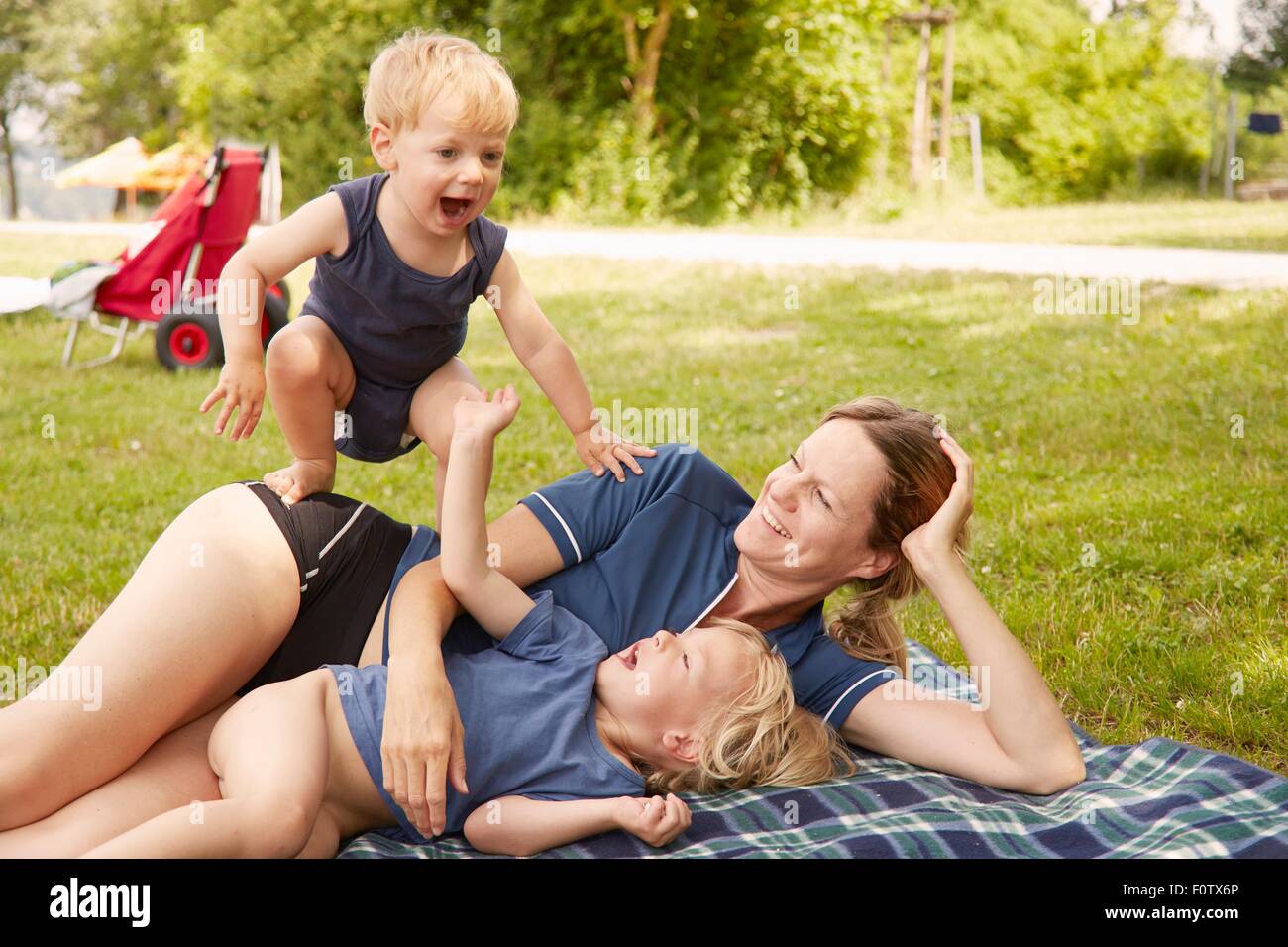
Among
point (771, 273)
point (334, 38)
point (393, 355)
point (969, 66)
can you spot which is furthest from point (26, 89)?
point (393, 355)

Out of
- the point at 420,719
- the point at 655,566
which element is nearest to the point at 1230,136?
the point at 655,566

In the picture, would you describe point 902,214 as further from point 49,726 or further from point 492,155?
point 49,726

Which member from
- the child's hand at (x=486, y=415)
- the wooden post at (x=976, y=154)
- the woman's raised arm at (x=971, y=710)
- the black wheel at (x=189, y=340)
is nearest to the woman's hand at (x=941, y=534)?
the woman's raised arm at (x=971, y=710)

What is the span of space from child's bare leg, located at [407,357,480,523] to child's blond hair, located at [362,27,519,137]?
2.16ft

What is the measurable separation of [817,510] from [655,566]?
37 cm

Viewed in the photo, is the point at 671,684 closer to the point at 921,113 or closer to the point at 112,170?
the point at 921,113

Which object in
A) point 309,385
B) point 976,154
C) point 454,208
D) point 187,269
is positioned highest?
point 976,154

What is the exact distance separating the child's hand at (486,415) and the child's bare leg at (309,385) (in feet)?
2.29

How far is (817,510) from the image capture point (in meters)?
2.60

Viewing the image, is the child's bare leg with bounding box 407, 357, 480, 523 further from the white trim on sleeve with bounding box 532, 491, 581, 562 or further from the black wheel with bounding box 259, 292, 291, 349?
the black wheel with bounding box 259, 292, 291, 349

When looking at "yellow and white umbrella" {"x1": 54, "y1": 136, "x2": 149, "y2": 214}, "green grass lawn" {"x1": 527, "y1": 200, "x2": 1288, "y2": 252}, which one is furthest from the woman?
"yellow and white umbrella" {"x1": 54, "y1": 136, "x2": 149, "y2": 214}

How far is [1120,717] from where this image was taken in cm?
325

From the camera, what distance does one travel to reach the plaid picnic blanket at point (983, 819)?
2346mm

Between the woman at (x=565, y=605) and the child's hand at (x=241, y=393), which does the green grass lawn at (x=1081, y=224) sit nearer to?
the woman at (x=565, y=605)
